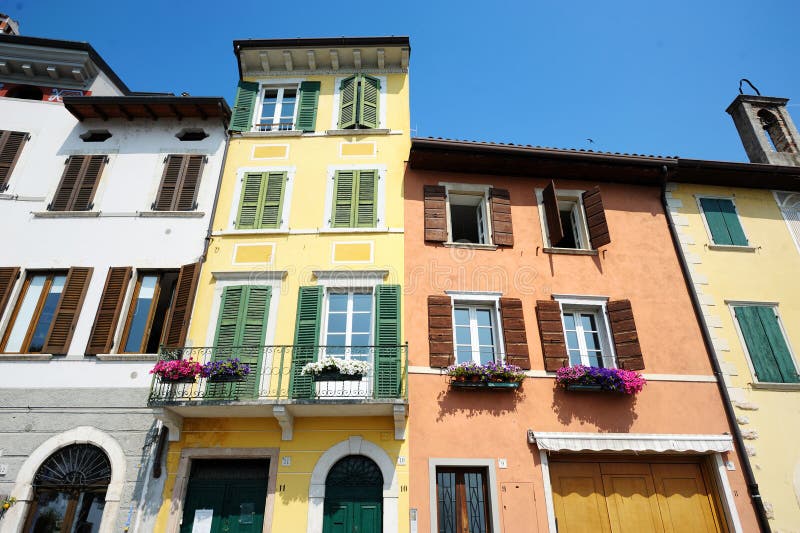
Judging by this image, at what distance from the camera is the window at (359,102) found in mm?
12562

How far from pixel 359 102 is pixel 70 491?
10056 mm

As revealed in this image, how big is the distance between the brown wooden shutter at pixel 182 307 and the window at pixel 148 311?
0.20 meters

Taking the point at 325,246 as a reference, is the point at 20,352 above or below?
below

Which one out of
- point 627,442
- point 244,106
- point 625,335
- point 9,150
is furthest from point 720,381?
point 9,150

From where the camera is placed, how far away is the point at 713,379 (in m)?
9.88

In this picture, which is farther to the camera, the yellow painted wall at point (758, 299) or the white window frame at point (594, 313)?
the white window frame at point (594, 313)

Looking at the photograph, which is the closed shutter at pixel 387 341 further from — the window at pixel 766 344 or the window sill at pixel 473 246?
the window at pixel 766 344

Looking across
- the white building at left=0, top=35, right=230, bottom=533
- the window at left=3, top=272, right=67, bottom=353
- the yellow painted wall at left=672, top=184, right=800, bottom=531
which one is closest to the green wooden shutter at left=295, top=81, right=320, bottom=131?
the white building at left=0, top=35, right=230, bottom=533

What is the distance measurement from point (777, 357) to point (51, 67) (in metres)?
17.9

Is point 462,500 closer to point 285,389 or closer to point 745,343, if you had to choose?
point 285,389

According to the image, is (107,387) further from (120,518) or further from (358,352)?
(358,352)

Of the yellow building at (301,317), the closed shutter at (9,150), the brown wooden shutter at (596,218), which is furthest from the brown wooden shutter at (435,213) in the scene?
the closed shutter at (9,150)

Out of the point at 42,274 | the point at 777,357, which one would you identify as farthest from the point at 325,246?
the point at 777,357

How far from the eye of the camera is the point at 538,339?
994cm
